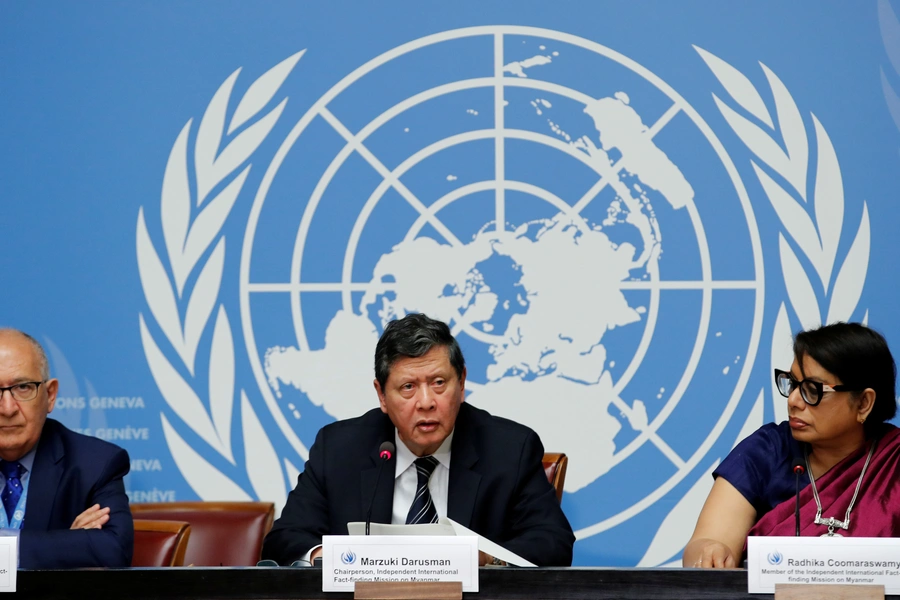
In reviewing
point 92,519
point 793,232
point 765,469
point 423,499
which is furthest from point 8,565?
point 793,232

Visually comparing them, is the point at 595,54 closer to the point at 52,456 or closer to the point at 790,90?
the point at 790,90

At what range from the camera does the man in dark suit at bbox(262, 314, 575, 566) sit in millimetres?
2598

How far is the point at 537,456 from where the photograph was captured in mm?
2748

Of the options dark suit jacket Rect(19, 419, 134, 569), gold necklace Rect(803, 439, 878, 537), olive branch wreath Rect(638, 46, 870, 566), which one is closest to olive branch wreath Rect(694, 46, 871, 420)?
olive branch wreath Rect(638, 46, 870, 566)

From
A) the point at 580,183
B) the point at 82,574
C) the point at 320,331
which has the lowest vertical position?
the point at 82,574

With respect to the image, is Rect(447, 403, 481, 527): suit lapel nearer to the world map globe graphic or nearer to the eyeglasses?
the world map globe graphic

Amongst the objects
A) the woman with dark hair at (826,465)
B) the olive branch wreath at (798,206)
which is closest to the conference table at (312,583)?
the woman with dark hair at (826,465)

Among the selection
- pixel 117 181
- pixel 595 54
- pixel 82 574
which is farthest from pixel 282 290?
pixel 82 574

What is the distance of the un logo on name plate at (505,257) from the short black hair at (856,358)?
Answer: 848 mm

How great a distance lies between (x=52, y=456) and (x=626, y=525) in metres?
1.87

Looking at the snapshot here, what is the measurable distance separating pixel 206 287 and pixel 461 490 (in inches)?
53.1

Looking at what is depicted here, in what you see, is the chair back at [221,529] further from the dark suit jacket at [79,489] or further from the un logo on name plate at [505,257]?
the dark suit jacket at [79,489]

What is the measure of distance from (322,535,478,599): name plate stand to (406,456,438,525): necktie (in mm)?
715

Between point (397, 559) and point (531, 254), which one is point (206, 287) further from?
point (397, 559)
